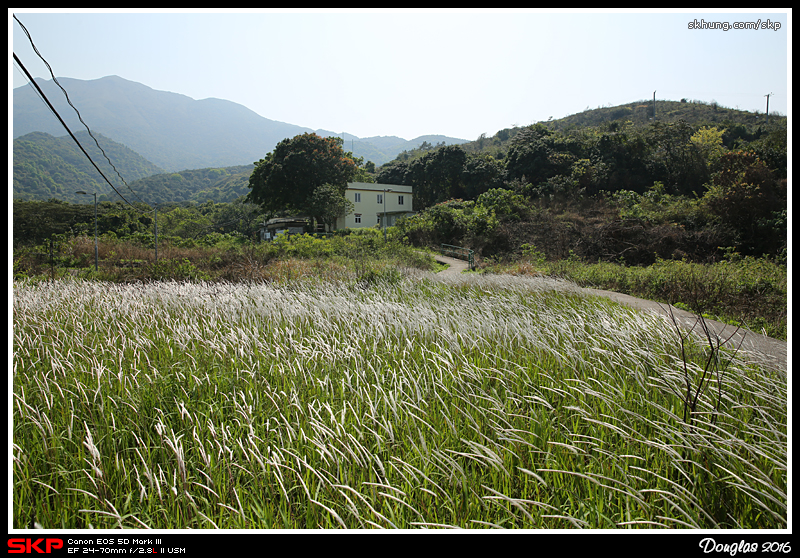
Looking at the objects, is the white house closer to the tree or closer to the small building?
the tree

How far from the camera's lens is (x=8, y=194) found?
5.96ft

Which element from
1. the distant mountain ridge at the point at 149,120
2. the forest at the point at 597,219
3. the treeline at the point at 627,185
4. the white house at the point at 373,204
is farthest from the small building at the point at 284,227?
the treeline at the point at 627,185

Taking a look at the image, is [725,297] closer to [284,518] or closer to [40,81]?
[284,518]

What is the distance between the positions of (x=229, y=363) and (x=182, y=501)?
1658 mm

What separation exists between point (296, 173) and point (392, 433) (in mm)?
34769

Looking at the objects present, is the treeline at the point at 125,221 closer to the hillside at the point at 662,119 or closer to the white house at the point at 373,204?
the white house at the point at 373,204

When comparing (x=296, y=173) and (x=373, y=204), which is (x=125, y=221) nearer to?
(x=296, y=173)

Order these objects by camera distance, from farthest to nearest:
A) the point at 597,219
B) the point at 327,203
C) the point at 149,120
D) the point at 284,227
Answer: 1. the point at 149,120
2. the point at 284,227
3. the point at 327,203
4. the point at 597,219

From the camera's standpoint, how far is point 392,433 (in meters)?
2.01

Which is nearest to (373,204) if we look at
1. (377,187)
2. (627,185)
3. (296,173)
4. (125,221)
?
(377,187)

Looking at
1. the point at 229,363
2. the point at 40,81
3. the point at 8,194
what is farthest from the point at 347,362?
the point at 40,81

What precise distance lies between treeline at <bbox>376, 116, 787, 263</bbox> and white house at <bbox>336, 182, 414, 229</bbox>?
3.08 meters

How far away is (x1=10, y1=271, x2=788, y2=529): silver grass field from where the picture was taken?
1.66 meters

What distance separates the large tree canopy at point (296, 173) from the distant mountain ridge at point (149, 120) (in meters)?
3.80
